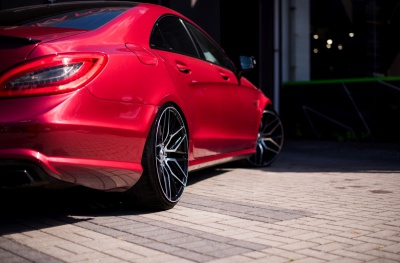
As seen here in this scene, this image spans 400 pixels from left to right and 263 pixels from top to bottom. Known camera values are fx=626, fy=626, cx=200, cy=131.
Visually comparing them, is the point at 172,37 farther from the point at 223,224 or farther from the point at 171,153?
the point at 223,224

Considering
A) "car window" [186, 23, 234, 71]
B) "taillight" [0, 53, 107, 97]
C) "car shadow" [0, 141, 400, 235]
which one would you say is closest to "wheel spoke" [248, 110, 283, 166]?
"car shadow" [0, 141, 400, 235]

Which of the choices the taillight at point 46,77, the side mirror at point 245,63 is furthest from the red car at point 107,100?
the side mirror at point 245,63

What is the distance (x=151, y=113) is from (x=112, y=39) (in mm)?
589

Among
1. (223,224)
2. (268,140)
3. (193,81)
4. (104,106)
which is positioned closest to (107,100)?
(104,106)

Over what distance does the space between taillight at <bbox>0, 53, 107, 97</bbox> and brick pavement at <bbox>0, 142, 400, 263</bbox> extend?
0.92 meters

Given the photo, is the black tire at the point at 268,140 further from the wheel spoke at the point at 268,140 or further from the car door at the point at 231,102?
the car door at the point at 231,102

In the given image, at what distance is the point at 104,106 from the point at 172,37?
157 centimetres

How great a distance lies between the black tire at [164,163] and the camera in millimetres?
4492

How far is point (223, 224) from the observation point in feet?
14.1

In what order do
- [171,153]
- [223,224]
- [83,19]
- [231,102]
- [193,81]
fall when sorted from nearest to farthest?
[223,224] → [83,19] → [171,153] → [193,81] → [231,102]

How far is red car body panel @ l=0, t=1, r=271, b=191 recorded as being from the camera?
145 inches

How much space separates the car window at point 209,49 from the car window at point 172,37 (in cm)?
24

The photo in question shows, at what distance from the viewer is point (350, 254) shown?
3.54 meters

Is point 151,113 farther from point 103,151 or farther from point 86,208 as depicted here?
point 86,208
